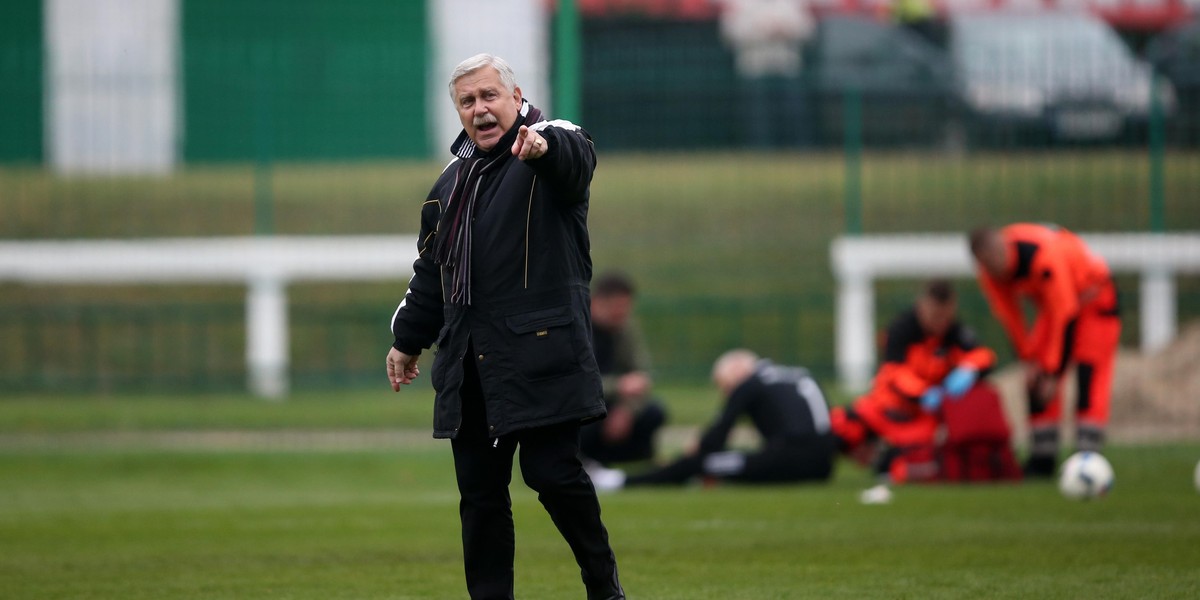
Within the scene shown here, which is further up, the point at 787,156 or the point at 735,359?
the point at 787,156

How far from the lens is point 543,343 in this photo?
5.09 meters

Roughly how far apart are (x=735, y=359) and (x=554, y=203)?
18.2 ft

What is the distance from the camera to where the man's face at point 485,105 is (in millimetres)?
5125

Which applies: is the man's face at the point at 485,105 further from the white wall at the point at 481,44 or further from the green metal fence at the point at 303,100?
the green metal fence at the point at 303,100

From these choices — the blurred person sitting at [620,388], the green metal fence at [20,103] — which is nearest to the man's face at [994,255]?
the blurred person sitting at [620,388]

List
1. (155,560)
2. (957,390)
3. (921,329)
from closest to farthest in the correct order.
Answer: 1. (155,560)
2. (957,390)
3. (921,329)

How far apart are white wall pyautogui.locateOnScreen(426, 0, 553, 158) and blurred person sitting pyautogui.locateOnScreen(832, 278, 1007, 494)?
4532mm

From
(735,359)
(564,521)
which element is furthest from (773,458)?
(564,521)

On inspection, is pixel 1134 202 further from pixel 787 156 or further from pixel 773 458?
pixel 773 458

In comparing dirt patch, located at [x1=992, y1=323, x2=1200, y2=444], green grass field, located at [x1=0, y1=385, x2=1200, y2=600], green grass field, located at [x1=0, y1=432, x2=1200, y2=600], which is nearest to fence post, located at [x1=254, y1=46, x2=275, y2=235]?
green grass field, located at [x1=0, y1=385, x2=1200, y2=600]

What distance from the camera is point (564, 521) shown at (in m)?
5.21

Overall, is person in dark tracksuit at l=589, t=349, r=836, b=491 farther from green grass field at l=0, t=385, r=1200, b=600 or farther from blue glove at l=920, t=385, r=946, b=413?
blue glove at l=920, t=385, r=946, b=413

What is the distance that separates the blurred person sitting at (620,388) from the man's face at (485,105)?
262 inches

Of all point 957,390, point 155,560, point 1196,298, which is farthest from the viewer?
point 1196,298
